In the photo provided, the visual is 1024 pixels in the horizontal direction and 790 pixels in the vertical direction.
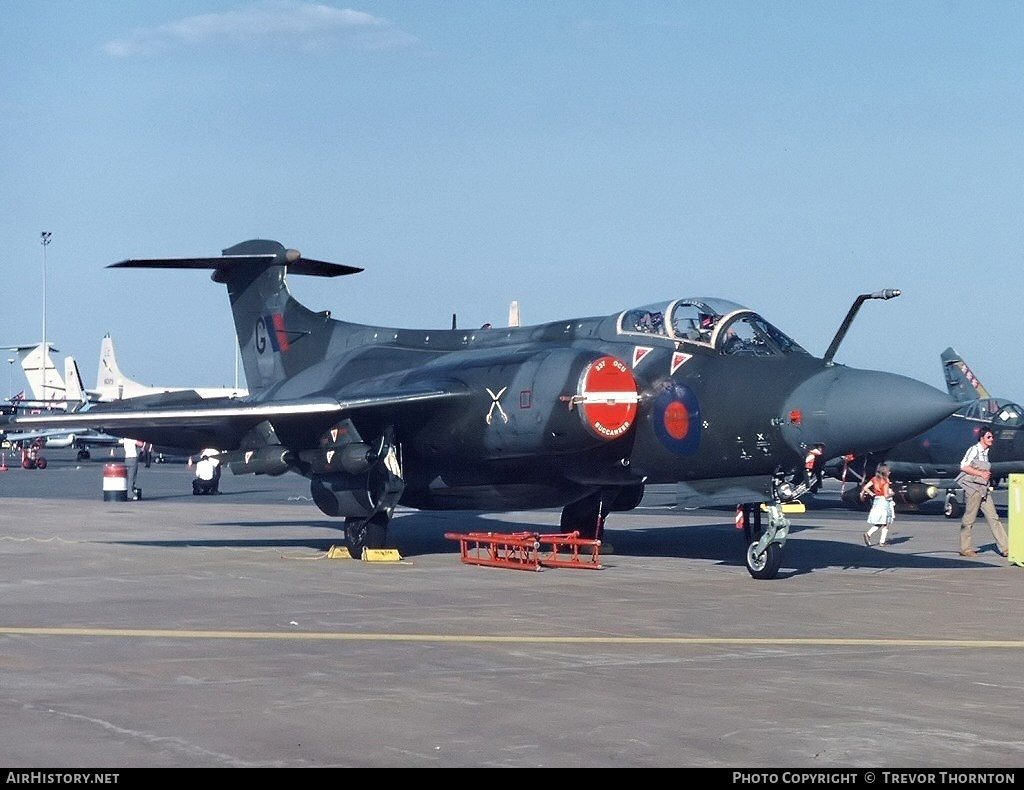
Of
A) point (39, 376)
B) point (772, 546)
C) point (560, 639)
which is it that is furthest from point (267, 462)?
point (39, 376)

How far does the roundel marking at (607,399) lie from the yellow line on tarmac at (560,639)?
561 centimetres

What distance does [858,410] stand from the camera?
48.6ft

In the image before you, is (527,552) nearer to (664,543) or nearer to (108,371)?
(664,543)

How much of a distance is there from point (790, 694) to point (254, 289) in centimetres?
1688

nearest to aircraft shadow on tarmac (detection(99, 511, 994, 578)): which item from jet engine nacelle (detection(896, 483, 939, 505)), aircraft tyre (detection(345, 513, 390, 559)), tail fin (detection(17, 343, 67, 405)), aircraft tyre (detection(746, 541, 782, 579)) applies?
aircraft tyre (detection(746, 541, 782, 579))

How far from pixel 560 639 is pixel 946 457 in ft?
72.5

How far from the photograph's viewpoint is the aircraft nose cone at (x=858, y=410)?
14.6 metres

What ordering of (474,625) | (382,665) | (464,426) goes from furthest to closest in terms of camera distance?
1. (464,426)
2. (474,625)
3. (382,665)

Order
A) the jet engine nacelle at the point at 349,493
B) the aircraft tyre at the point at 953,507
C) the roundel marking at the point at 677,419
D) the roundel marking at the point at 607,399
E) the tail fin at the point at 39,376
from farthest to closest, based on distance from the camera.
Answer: the tail fin at the point at 39,376 < the aircraft tyre at the point at 953,507 < the jet engine nacelle at the point at 349,493 < the roundel marking at the point at 607,399 < the roundel marking at the point at 677,419

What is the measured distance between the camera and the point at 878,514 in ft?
72.1

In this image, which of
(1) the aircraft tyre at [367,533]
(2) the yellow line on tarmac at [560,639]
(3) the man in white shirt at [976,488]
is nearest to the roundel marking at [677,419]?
(1) the aircraft tyre at [367,533]

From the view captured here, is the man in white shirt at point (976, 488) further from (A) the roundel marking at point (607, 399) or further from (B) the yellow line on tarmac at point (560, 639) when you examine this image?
(B) the yellow line on tarmac at point (560, 639)

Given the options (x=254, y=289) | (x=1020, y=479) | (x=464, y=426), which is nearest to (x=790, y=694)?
(x=464, y=426)
